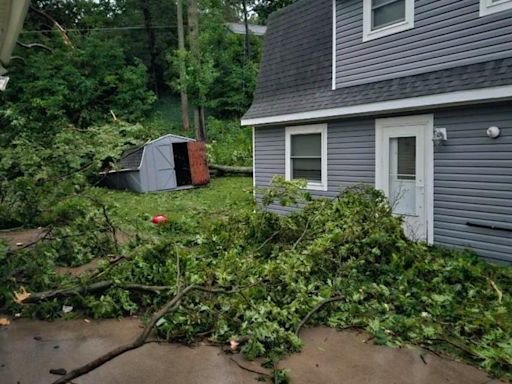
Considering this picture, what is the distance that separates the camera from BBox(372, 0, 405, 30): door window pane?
6789mm

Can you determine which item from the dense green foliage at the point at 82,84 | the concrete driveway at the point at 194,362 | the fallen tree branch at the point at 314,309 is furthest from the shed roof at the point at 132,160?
the fallen tree branch at the point at 314,309

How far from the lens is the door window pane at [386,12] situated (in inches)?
267

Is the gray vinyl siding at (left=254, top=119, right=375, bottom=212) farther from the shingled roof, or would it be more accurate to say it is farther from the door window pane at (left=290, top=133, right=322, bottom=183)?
the shingled roof

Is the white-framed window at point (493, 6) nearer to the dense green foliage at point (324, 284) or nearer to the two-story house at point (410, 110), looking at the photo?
the two-story house at point (410, 110)

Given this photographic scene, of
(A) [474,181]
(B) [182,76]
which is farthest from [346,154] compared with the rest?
(B) [182,76]

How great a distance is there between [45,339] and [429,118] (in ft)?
18.8

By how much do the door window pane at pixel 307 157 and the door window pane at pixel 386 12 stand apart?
7.42ft

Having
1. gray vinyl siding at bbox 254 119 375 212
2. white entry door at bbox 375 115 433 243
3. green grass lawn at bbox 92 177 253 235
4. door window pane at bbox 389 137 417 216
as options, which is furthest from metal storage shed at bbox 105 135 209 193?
door window pane at bbox 389 137 417 216

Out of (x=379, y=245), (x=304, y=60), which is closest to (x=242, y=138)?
(x=304, y=60)

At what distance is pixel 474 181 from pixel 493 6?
2.38 metres

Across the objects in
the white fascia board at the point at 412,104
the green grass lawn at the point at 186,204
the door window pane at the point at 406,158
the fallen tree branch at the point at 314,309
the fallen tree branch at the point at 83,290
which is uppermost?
the white fascia board at the point at 412,104

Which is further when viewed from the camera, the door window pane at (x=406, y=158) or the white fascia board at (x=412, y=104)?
the door window pane at (x=406, y=158)

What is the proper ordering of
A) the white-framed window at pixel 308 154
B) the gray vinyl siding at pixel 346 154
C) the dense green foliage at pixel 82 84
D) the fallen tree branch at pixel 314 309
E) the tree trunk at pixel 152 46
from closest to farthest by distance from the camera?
the fallen tree branch at pixel 314 309
the gray vinyl siding at pixel 346 154
the white-framed window at pixel 308 154
the dense green foliage at pixel 82 84
the tree trunk at pixel 152 46

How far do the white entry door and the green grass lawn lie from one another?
8.49 ft
